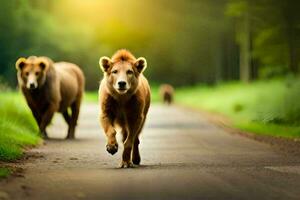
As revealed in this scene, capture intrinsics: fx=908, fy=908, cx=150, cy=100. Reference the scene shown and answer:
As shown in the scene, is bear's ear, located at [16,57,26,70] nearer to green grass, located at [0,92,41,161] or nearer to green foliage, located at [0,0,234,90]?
green grass, located at [0,92,41,161]

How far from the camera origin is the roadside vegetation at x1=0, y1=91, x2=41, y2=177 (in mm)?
17266

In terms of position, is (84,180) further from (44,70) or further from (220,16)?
(220,16)

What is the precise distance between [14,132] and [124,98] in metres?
6.90

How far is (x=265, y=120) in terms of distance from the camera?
94.2ft

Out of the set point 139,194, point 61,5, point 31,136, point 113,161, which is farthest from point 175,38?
point 139,194

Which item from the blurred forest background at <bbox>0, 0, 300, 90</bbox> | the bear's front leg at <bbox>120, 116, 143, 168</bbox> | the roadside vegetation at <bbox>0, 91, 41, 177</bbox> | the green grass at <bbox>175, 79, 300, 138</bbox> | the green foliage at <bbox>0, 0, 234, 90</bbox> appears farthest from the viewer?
the green foliage at <bbox>0, 0, 234, 90</bbox>

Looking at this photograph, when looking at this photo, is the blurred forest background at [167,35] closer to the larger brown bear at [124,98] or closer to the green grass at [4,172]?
the larger brown bear at [124,98]

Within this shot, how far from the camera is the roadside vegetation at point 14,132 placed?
56.6ft

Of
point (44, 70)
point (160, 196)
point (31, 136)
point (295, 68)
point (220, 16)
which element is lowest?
point (160, 196)

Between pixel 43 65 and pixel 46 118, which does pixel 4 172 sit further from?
pixel 43 65

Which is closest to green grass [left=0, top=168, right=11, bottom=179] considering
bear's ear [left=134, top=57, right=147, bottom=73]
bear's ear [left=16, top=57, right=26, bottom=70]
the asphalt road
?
the asphalt road

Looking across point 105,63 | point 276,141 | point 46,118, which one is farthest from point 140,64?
point 46,118

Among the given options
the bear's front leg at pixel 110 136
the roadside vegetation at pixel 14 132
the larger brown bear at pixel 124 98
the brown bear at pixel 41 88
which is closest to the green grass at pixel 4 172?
the roadside vegetation at pixel 14 132

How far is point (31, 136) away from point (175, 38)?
208 feet
